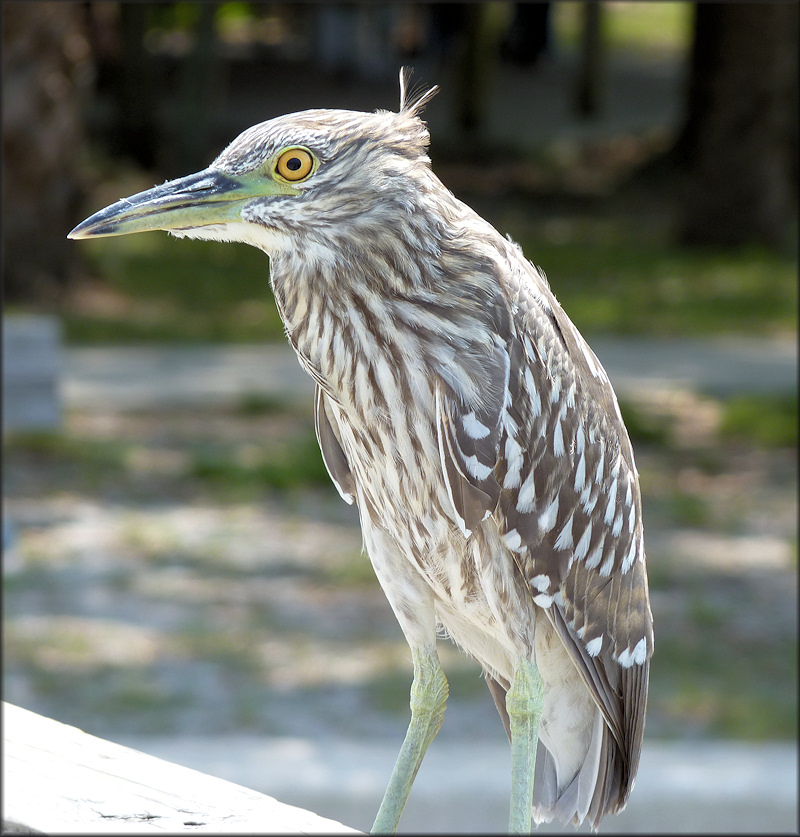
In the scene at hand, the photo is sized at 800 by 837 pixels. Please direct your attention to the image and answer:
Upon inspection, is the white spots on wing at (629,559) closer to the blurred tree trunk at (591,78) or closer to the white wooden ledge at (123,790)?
the white wooden ledge at (123,790)

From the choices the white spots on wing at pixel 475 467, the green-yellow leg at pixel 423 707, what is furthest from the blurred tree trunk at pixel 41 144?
the white spots on wing at pixel 475 467

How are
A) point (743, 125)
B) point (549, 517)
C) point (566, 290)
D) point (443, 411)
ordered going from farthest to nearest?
point (743, 125) → point (566, 290) → point (549, 517) → point (443, 411)

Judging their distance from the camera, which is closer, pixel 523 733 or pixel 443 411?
pixel 443 411

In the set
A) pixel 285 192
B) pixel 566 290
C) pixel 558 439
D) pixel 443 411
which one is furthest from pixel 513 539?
pixel 566 290

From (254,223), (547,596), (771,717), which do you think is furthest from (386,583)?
(771,717)

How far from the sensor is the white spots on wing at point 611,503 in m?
2.38

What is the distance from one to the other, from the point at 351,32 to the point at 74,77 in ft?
63.1

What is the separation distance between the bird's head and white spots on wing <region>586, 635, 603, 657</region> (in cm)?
96

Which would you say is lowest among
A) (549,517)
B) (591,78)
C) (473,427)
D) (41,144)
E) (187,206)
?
(549,517)

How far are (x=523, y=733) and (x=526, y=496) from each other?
494 millimetres

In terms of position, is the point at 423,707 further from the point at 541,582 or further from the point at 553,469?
the point at 553,469

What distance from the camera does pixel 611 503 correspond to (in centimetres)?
238

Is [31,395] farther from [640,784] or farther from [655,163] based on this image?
[655,163]

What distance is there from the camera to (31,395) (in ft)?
18.3
